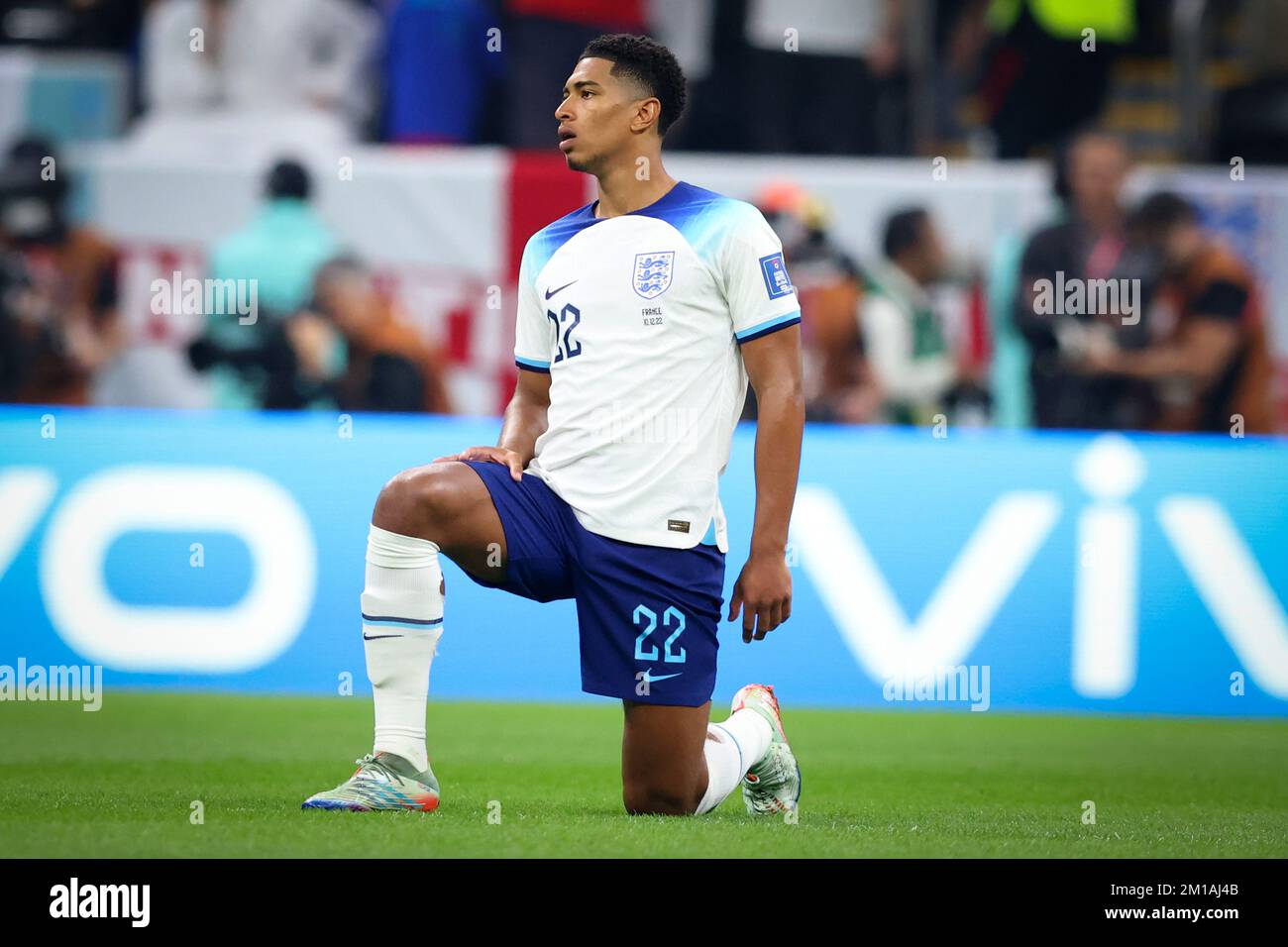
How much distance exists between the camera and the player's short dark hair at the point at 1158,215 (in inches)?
407

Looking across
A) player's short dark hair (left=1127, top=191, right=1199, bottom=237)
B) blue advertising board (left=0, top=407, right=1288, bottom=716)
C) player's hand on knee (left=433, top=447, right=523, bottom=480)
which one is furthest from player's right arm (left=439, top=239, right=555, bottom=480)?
player's short dark hair (left=1127, top=191, right=1199, bottom=237)

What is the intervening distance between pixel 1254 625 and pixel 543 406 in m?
4.43

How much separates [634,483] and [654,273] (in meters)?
0.58

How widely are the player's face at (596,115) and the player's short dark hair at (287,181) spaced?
219 inches

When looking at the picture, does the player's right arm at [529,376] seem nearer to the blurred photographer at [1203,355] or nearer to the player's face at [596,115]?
the player's face at [596,115]

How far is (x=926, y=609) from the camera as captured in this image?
867 centimetres

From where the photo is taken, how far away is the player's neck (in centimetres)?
533

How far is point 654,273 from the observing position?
5.17 metres

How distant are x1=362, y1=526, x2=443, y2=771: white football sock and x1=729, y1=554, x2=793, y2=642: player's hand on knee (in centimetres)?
82

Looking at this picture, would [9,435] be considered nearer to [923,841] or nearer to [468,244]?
[468,244]

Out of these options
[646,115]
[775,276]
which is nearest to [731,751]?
[775,276]

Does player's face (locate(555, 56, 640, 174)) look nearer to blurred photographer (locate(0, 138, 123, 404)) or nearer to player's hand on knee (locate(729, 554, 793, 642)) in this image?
player's hand on knee (locate(729, 554, 793, 642))

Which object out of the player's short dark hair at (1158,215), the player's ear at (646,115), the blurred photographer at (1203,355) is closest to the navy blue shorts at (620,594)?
the player's ear at (646,115)

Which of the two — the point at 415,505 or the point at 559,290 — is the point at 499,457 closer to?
the point at 415,505
